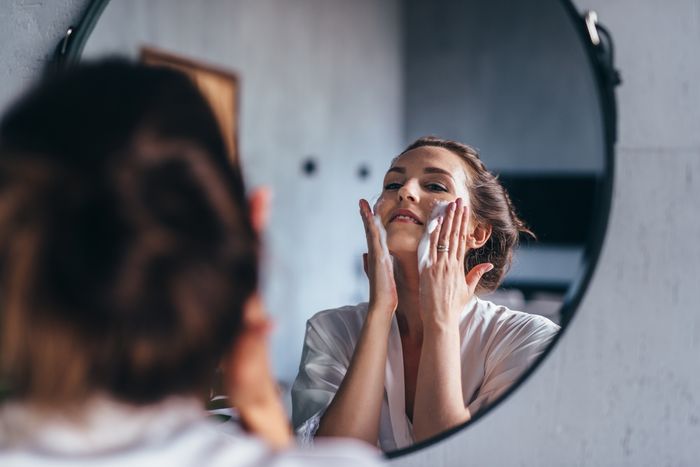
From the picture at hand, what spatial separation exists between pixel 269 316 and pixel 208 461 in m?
0.34

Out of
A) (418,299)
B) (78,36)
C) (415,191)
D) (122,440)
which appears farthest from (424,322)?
(78,36)

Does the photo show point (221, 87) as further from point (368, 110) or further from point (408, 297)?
point (408, 297)

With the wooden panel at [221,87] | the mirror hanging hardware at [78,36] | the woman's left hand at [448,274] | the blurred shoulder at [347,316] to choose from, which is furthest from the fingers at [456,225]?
the mirror hanging hardware at [78,36]

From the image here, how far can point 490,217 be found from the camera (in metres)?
0.68

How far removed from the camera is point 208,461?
374 mm

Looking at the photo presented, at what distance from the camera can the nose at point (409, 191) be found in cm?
69

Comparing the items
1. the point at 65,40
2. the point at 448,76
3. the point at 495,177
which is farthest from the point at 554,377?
the point at 65,40

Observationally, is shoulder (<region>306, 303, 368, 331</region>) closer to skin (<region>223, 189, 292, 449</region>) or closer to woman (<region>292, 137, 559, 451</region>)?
woman (<region>292, 137, 559, 451</region>)

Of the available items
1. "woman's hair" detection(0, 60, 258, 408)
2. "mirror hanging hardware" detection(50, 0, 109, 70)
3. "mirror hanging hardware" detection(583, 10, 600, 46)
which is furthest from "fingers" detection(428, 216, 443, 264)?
"mirror hanging hardware" detection(50, 0, 109, 70)

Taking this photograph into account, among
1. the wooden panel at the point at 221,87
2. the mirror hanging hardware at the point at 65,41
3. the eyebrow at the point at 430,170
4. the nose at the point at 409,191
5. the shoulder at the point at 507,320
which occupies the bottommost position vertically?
the shoulder at the point at 507,320

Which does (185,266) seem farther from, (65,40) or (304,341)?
(65,40)

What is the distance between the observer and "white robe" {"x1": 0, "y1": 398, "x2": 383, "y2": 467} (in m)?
0.36

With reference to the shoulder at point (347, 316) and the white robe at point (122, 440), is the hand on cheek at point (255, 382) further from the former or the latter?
the shoulder at point (347, 316)

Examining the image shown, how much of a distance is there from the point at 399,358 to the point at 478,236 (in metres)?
0.14
